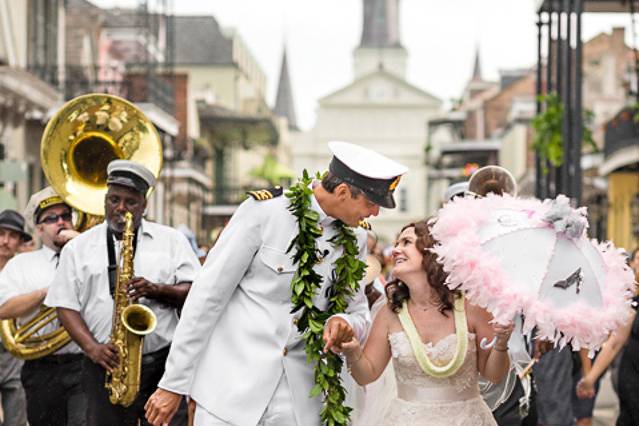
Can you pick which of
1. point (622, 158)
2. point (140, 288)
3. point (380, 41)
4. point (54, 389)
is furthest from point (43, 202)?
point (380, 41)

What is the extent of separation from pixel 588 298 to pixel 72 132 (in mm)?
4112

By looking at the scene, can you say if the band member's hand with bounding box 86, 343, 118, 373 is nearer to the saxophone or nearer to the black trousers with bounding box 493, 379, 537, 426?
the saxophone

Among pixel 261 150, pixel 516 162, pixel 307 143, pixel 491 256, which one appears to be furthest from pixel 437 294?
pixel 307 143

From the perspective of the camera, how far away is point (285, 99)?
14125cm

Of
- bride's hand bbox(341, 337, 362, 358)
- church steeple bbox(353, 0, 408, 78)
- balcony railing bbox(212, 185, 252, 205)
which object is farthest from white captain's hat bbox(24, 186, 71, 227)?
church steeple bbox(353, 0, 408, 78)

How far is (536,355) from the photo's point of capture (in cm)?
760

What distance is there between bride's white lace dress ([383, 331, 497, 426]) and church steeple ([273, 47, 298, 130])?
438 feet

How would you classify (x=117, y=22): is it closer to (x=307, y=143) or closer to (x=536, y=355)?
(x=536, y=355)

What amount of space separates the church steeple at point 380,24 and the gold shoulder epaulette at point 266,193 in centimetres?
14233

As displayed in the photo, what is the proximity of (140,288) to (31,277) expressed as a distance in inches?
64.7

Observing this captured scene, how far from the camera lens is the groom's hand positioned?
5141 mm

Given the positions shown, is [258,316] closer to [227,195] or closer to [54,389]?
[54,389]

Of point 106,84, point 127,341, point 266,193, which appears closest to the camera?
point 266,193

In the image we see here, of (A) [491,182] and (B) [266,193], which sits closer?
(B) [266,193]
